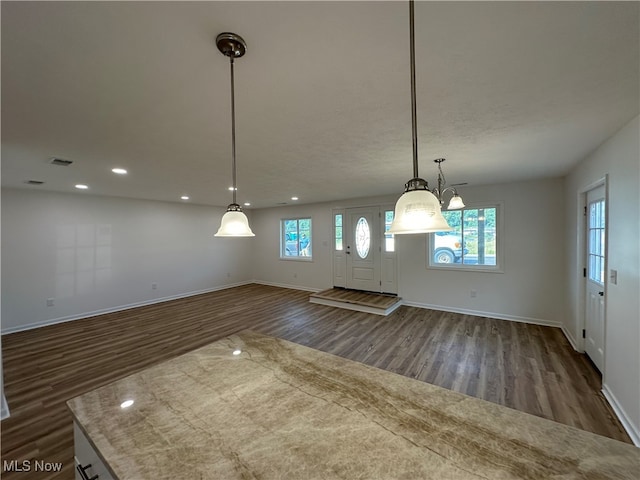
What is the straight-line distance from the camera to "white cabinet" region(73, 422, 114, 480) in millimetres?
874

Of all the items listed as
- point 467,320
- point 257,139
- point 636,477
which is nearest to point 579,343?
point 467,320

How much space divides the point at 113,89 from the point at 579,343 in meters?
5.41

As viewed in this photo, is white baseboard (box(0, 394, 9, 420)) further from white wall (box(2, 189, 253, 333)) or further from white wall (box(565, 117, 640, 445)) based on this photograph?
white wall (box(565, 117, 640, 445))

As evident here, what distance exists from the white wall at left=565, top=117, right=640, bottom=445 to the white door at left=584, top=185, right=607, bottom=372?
0.34 meters

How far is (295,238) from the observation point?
7559 millimetres

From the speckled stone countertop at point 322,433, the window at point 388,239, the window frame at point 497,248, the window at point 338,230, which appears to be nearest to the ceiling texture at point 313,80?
the speckled stone countertop at point 322,433

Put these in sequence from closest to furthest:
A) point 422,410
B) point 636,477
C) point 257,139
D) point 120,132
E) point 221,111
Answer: point 636,477
point 422,410
point 221,111
point 120,132
point 257,139

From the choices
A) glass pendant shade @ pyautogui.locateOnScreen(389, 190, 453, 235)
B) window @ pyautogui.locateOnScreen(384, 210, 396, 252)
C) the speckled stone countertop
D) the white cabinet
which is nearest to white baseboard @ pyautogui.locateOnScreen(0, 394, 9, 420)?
the white cabinet

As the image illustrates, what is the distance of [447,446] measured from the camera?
0.80 metres

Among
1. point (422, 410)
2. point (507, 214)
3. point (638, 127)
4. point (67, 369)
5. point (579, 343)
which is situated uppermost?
point (638, 127)

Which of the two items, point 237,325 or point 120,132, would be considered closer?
point 120,132

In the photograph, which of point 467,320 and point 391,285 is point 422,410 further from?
point 391,285

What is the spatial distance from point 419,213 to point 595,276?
11.2 feet

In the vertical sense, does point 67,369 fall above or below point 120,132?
below
